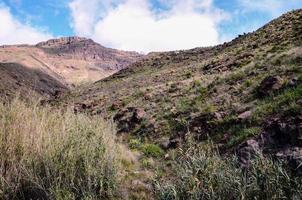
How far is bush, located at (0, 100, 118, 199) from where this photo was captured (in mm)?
7582

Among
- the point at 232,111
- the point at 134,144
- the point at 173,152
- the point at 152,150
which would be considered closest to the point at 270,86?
the point at 232,111

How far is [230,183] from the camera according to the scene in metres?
6.24

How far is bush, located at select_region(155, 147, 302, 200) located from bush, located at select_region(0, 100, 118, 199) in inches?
57.1

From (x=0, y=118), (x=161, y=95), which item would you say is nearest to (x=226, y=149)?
(x=0, y=118)

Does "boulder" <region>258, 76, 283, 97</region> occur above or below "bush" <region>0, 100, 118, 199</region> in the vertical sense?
above

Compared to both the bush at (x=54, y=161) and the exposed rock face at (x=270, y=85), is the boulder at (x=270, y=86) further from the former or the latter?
the bush at (x=54, y=161)

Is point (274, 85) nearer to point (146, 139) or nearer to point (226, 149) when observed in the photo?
point (226, 149)

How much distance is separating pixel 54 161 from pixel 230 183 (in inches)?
126

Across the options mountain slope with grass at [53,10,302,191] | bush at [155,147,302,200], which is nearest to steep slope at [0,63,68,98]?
mountain slope with grass at [53,10,302,191]

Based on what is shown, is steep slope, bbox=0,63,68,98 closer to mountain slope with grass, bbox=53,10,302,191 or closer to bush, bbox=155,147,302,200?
mountain slope with grass, bbox=53,10,302,191

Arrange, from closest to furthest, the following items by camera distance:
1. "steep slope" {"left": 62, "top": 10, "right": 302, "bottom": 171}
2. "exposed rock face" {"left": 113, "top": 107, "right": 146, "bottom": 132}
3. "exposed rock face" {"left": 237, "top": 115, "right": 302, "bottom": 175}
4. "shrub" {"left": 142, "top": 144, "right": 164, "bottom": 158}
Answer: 1. "exposed rock face" {"left": 237, "top": 115, "right": 302, "bottom": 175}
2. "steep slope" {"left": 62, "top": 10, "right": 302, "bottom": 171}
3. "shrub" {"left": 142, "top": 144, "right": 164, "bottom": 158}
4. "exposed rock face" {"left": 113, "top": 107, "right": 146, "bottom": 132}

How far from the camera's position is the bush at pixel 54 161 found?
24.9 ft

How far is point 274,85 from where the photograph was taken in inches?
525

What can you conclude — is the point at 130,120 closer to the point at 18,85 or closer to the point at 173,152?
the point at 173,152
